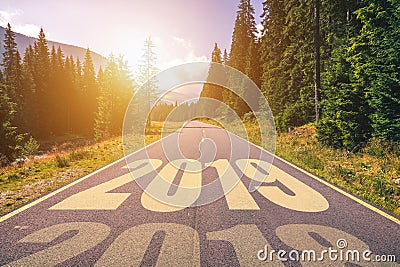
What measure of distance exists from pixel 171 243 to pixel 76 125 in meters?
59.1

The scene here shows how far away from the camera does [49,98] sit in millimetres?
45125

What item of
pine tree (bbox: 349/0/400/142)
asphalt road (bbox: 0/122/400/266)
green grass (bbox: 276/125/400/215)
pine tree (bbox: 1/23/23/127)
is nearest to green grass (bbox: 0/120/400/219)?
green grass (bbox: 276/125/400/215)

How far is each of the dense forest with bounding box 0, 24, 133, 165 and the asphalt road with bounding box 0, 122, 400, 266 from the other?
17523mm

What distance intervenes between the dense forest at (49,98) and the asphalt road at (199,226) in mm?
17523

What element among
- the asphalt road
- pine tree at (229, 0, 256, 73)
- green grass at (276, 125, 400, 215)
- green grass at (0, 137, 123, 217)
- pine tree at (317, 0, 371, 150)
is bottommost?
green grass at (0, 137, 123, 217)

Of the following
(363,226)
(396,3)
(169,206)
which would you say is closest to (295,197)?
(363,226)

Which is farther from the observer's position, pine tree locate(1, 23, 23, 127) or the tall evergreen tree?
the tall evergreen tree

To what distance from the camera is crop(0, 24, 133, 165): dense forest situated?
877 inches

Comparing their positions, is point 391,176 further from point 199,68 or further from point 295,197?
point 199,68

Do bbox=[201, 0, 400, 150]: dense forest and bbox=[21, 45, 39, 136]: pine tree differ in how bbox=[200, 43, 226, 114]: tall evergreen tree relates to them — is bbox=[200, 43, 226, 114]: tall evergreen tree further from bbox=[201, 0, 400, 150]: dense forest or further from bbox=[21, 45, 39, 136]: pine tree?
bbox=[201, 0, 400, 150]: dense forest

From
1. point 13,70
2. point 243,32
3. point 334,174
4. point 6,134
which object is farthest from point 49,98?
point 334,174

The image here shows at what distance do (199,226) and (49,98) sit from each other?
50.3m

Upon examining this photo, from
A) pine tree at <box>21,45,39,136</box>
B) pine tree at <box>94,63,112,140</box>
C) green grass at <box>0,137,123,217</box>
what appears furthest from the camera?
pine tree at <box>21,45,39,136</box>

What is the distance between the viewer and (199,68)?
7742 mm
